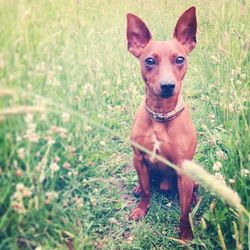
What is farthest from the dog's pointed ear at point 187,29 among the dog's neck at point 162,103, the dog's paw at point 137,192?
the dog's paw at point 137,192

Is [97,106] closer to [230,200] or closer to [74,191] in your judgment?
[74,191]

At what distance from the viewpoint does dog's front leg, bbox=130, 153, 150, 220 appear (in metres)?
2.63

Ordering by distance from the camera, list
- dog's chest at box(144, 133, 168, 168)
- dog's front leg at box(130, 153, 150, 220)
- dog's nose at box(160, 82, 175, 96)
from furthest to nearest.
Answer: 1. dog's front leg at box(130, 153, 150, 220)
2. dog's chest at box(144, 133, 168, 168)
3. dog's nose at box(160, 82, 175, 96)

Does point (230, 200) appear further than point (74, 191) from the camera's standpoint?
No

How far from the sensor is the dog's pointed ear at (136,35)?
2.43 metres

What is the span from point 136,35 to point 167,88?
0.42m

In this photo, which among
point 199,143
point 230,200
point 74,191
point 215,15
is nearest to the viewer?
point 230,200

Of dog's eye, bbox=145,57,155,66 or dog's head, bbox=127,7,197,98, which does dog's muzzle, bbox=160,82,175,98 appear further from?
dog's eye, bbox=145,57,155,66

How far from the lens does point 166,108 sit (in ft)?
8.39

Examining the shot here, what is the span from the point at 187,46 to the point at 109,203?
38.9 inches

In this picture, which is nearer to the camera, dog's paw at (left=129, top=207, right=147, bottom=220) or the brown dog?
the brown dog

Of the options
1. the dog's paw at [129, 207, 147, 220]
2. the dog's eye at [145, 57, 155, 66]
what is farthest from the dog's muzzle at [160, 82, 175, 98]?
the dog's paw at [129, 207, 147, 220]

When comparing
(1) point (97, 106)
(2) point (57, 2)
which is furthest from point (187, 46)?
(2) point (57, 2)

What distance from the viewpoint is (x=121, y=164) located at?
8.91 feet
